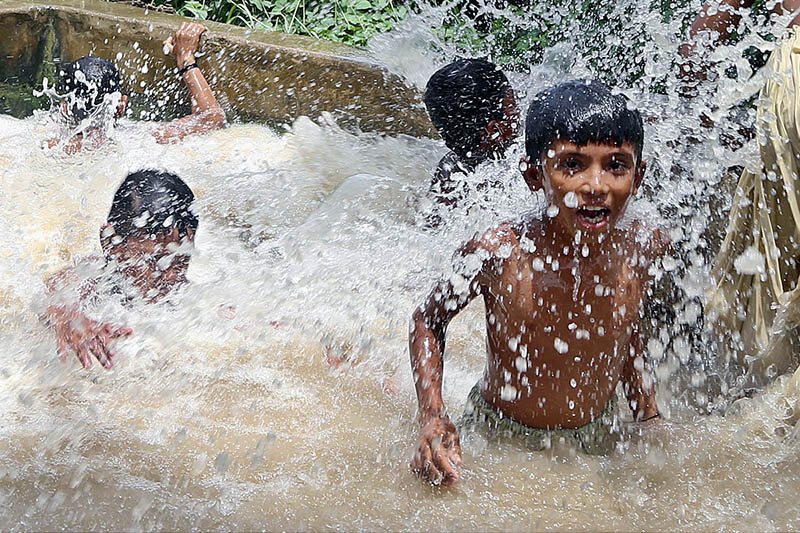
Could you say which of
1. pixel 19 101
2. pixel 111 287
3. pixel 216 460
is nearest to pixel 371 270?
pixel 111 287

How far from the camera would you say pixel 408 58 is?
4676 mm

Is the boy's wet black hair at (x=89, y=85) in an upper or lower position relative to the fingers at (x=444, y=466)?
upper

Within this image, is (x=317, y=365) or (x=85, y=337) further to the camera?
(x=317, y=365)

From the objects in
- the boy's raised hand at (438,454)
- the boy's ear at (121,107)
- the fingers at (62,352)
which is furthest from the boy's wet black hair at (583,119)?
the boy's ear at (121,107)

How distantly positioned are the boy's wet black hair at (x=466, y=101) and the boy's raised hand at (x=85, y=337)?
1.43 metres

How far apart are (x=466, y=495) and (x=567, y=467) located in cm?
31

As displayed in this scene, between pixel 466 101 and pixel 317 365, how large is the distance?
1.22 m

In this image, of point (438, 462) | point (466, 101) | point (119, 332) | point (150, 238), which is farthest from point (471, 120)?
point (438, 462)

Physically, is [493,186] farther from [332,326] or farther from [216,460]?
[216,460]

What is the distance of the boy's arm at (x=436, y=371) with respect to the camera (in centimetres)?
207

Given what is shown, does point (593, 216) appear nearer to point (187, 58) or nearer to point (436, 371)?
point (436, 371)

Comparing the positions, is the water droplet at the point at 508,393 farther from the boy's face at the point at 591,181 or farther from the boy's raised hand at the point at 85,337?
the boy's raised hand at the point at 85,337

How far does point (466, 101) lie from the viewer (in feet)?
11.4

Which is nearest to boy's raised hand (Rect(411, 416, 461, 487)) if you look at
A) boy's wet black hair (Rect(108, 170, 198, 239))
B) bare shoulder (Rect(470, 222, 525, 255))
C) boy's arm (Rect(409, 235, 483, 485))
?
boy's arm (Rect(409, 235, 483, 485))
